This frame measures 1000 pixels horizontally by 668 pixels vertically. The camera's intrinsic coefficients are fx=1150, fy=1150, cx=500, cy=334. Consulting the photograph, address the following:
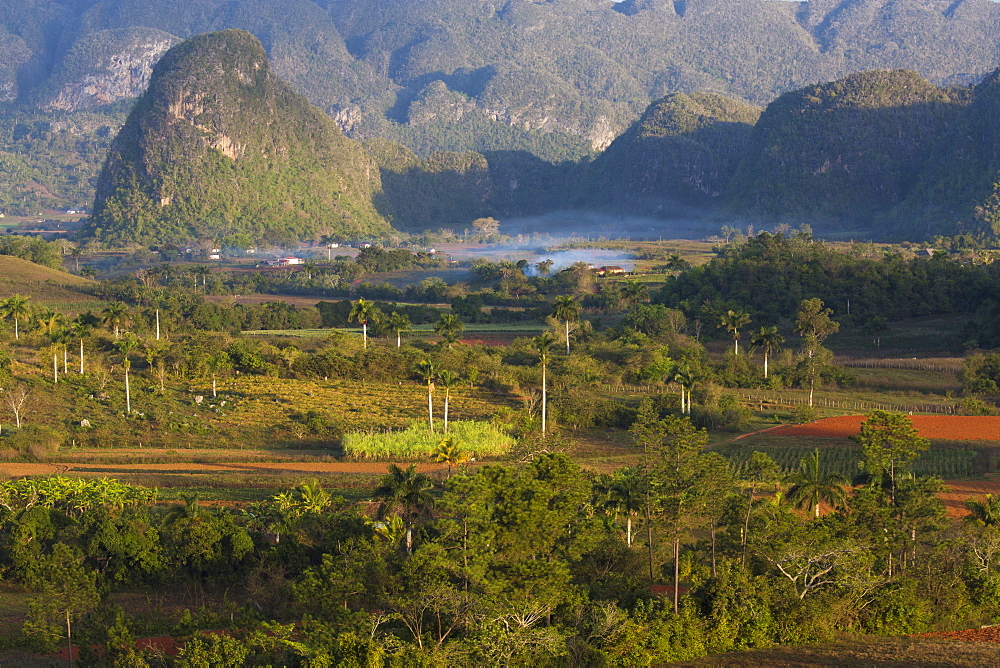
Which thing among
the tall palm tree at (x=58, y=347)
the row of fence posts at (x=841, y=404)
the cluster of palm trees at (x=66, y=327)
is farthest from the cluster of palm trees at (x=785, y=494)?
the tall palm tree at (x=58, y=347)

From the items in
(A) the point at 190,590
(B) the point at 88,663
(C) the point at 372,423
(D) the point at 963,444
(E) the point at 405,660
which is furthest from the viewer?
(C) the point at 372,423

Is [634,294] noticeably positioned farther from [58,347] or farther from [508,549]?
[508,549]

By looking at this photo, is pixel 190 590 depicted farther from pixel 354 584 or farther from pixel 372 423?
pixel 372 423

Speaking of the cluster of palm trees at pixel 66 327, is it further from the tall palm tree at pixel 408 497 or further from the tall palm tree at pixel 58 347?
the tall palm tree at pixel 408 497

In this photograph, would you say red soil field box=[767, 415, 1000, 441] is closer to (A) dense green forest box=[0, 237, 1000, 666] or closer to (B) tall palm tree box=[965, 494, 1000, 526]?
(A) dense green forest box=[0, 237, 1000, 666]

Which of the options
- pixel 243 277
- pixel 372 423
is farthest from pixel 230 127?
pixel 372 423

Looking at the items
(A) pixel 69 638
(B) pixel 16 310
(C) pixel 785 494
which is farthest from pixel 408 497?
(B) pixel 16 310

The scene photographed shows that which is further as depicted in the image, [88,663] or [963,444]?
[963,444]

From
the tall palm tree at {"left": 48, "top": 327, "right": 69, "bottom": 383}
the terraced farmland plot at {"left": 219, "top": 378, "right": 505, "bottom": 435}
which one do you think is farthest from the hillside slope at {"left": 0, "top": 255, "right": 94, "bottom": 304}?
the terraced farmland plot at {"left": 219, "top": 378, "right": 505, "bottom": 435}
